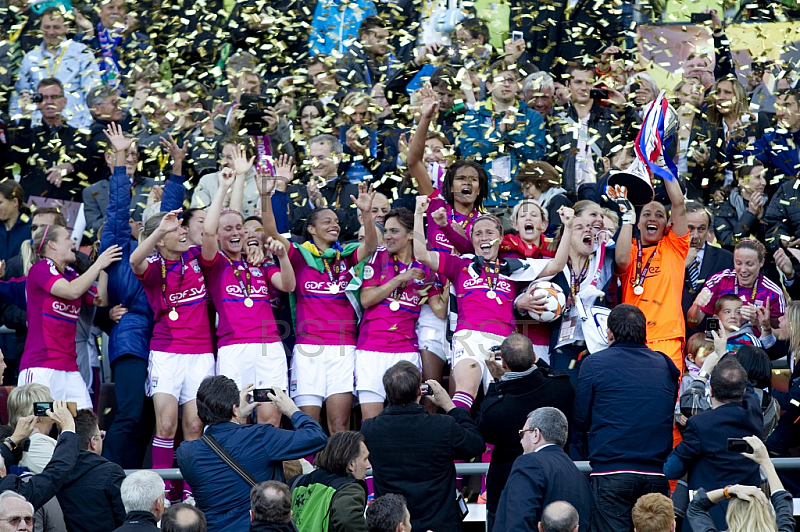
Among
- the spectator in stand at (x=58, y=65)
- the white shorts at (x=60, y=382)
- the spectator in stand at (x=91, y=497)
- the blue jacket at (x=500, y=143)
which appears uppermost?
the spectator in stand at (x=58, y=65)

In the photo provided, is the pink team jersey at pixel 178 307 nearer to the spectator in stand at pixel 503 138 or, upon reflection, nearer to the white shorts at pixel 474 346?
the white shorts at pixel 474 346

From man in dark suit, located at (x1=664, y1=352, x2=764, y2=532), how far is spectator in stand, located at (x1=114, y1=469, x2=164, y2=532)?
303cm

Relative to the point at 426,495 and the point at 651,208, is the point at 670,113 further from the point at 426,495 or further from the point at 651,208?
the point at 426,495

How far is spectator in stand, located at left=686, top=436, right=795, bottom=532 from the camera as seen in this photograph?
607cm

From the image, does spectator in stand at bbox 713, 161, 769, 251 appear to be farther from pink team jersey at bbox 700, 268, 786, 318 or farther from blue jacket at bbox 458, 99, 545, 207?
blue jacket at bbox 458, 99, 545, 207

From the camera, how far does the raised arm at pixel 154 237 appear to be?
8.84 meters

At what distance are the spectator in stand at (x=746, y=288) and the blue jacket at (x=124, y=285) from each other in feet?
13.9

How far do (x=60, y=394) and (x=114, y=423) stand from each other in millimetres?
452

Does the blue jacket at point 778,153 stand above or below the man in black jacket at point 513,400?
above

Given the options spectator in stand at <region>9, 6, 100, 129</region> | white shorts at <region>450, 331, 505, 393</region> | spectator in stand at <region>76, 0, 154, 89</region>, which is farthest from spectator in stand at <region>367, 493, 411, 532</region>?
spectator in stand at <region>76, 0, 154, 89</region>

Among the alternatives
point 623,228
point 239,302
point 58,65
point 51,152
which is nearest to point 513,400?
point 623,228

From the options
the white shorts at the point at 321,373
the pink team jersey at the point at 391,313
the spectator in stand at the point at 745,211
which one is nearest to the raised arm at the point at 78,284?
the white shorts at the point at 321,373

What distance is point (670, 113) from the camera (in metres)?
9.25

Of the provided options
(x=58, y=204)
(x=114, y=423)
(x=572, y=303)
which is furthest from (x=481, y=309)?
(x=58, y=204)
